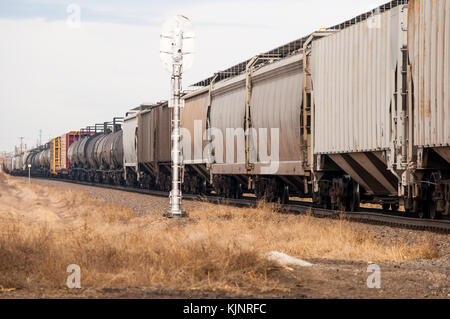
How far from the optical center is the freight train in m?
13.2

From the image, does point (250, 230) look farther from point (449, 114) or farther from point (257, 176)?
point (257, 176)

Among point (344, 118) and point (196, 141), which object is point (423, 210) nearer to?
point (344, 118)

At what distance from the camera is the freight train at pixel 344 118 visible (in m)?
13.2

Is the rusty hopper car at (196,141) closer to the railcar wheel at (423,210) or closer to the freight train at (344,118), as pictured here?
the freight train at (344,118)

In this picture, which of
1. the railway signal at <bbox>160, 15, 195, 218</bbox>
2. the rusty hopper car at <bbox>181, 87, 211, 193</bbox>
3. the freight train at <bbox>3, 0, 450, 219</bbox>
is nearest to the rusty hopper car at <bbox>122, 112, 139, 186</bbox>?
the rusty hopper car at <bbox>181, 87, 211, 193</bbox>

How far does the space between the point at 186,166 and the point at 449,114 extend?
→ 18656 mm

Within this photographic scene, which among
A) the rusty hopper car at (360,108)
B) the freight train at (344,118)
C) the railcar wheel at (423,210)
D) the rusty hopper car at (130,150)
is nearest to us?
the freight train at (344,118)

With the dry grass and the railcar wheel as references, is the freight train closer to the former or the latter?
the railcar wheel

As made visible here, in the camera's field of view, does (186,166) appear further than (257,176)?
Yes

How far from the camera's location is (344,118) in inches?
627


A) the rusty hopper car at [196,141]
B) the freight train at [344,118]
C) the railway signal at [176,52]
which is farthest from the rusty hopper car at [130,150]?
the railway signal at [176,52]

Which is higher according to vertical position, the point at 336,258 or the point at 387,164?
the point at 387,164

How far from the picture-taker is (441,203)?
44.5 feet
